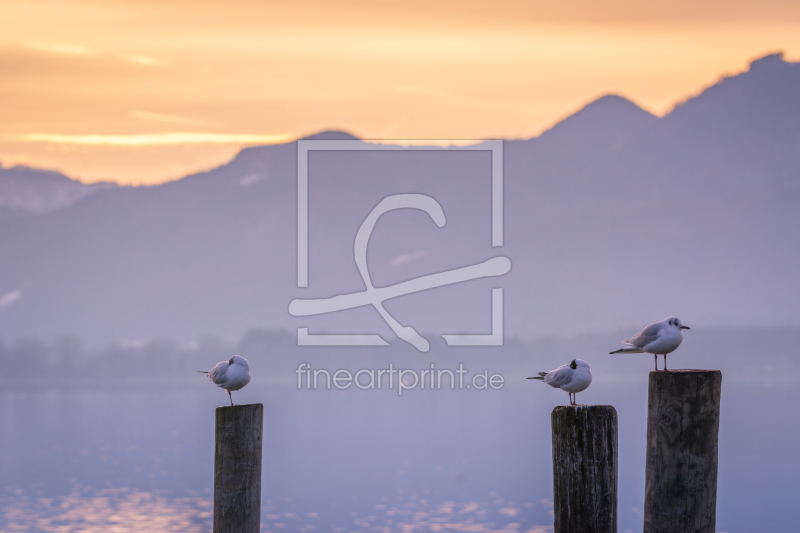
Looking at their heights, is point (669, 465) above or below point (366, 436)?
above

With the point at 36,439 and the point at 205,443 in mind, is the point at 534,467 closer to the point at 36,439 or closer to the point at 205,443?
the point at 205,443

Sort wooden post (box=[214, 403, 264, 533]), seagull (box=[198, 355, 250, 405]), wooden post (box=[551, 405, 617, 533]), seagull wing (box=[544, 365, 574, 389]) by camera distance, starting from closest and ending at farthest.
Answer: wooden post (box=[551, 405, 617, 533]) < wooden post (box=[214, 403, 264, 533]) < seagull wing (box=[544, 365, 574, 389]) < seagull (box=[198, 355, 250, 405])

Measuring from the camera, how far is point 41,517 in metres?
16.0

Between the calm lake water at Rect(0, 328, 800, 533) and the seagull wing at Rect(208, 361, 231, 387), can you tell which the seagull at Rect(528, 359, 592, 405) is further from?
the calm lake water at Rect(0, 328, 800, 533)

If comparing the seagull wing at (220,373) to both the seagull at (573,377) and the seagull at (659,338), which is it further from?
the seagull at (659,338)

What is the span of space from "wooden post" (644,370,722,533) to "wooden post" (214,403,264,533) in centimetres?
324

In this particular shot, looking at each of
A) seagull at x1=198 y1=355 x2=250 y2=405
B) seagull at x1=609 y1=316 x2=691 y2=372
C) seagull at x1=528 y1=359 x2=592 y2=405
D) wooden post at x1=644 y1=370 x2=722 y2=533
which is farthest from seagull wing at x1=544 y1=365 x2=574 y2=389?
seagull at x1=198 y1=355 x2=250 y2=405

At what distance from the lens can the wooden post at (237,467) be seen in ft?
27.6

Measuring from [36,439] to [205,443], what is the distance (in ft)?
17.6

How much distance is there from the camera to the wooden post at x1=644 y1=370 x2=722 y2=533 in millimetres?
7234

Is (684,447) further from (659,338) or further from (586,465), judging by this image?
(659,338)

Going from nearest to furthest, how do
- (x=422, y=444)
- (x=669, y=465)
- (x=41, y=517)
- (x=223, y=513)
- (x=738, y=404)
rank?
(x=669, y=465) → (x=223, y=513) → (x=41, y=517) → (x=422, y=444) → (x=738, y=404)

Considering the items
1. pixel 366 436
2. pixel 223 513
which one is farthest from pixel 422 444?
pixel 223 513

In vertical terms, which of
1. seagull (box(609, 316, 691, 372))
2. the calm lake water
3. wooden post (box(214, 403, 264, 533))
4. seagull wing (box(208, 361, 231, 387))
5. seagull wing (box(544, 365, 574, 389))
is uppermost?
seagull (box(609, 316, 691, 372))
